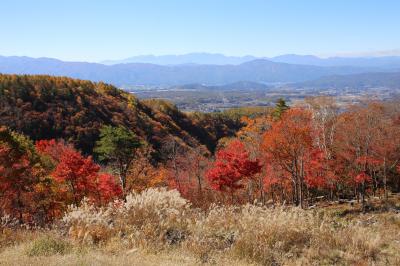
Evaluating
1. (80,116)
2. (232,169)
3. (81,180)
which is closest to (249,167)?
(232,169)

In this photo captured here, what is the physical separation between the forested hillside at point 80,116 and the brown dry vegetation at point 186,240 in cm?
7883

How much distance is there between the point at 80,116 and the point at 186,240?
96.5 meters

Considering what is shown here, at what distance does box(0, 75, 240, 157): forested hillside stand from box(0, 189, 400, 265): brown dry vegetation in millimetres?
78834

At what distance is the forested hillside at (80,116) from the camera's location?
291 ft

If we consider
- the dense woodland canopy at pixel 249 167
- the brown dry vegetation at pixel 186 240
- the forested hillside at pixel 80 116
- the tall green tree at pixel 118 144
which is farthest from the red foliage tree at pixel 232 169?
the forested hillside at pixel 80 116

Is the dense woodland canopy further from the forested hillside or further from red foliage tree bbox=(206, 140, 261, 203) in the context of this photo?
the forested hillside

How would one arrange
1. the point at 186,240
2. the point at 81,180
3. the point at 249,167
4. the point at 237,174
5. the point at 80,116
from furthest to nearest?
1. the point at 80,116
2. the point at 81,180
3. the point at 237,174
4. the point at 249,167
5. the point at 186,240

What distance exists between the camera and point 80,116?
99250mm

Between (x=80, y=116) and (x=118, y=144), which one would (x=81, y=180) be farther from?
(x=80, y=116)

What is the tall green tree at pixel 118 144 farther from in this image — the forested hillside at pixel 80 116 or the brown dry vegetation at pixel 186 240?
the forested hillside at pixel 80 116

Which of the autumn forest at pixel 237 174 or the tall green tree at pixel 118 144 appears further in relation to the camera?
the tall green tree at pixel 118 144

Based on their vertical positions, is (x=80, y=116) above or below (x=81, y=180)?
above

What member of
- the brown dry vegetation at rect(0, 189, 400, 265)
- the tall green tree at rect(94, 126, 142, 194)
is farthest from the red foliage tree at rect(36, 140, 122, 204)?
the brown dry vegetation at rect(0, 189, 400, 265)

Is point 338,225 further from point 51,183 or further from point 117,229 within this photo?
point 51,183
